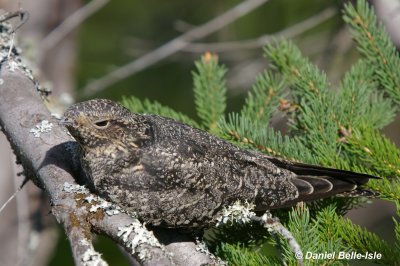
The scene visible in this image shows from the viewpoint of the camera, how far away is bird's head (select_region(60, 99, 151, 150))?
2.88 meters

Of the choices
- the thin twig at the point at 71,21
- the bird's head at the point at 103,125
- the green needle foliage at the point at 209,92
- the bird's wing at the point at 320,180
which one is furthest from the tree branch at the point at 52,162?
the thin twig at the point at 71,21

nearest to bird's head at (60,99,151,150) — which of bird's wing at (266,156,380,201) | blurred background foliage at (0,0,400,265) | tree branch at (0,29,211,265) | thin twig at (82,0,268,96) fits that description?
tree branch at (0,29,211,265)

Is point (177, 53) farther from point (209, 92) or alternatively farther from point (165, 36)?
point (209, 92)

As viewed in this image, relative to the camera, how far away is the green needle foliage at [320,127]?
8.97 ft

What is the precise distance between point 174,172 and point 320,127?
759 mm

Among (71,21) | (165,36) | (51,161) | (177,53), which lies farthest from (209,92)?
(165,36)

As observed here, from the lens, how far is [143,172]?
303 centimetres

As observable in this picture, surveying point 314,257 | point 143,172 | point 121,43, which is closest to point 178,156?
point 143,172

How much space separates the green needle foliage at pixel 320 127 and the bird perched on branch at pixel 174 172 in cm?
10

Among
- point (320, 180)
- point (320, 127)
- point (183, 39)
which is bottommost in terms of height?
point (320, 180)

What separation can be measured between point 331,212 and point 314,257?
509 mm

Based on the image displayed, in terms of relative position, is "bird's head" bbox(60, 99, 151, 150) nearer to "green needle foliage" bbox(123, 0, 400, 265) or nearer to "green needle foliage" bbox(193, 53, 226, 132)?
"green needle foliage" bbox(123, 0, 400, 265)

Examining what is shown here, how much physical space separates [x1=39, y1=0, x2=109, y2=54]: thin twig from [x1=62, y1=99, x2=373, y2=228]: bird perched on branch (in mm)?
2266

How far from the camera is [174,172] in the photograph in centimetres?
304
